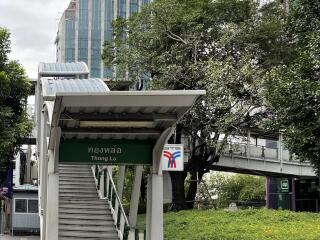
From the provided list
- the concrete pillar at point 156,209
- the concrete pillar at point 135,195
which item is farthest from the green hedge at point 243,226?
the concrete pillar at point 156,209

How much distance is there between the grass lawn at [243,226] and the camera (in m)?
14.9

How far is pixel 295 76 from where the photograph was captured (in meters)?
10.4

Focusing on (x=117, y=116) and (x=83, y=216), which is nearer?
(x=117, y=116)

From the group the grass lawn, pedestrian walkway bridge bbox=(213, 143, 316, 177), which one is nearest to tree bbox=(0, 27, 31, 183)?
the grass lawn

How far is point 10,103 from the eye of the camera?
65.6ft

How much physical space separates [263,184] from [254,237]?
43.0 metres

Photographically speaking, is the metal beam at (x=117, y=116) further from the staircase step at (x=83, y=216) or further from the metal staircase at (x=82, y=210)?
the staircase step at (x=83, y=216)

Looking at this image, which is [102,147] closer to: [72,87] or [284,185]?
[72,87]

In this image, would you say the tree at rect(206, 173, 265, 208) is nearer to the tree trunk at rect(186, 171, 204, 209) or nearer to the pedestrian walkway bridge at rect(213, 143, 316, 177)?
the pedestrian walkway bridge at rect(213, 143, 316, 177)

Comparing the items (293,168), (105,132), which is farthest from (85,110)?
(293,168)

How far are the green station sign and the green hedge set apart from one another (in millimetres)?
4746

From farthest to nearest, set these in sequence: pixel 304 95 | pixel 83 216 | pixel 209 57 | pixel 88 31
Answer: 1. pixel 88 31
2. pixel 209 57
3. pixel 83 216
4. pixel 304 95

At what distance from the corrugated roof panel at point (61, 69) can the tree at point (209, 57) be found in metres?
4.46

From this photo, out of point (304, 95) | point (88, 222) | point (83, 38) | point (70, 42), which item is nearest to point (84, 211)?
point (88, 222)
